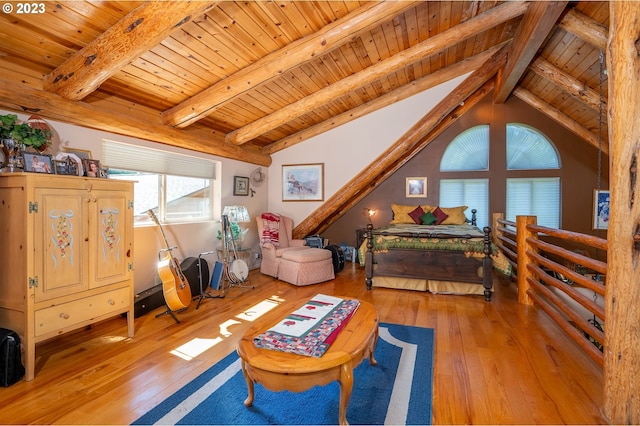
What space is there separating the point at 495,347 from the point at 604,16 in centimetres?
310

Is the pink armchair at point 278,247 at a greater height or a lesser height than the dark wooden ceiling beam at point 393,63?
lesser

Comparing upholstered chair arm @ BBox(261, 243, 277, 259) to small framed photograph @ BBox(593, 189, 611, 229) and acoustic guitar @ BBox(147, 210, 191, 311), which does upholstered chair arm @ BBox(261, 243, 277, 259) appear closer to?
acoustic guitar @ BBox(147, 210, 191, 311)

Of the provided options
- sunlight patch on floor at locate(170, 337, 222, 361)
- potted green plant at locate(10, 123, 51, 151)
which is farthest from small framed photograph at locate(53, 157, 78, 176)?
sunlight patch on floor at locate(170, 337, 222, 361)

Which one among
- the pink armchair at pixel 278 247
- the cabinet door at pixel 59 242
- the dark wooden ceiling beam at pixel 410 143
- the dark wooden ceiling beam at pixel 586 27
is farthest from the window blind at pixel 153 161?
the dark wooden ceiling beam at pixel 586 27

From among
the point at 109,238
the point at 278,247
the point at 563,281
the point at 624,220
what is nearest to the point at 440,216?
the point at 563,281

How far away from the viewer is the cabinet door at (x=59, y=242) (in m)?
2.00


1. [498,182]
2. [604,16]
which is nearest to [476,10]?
[604,16]

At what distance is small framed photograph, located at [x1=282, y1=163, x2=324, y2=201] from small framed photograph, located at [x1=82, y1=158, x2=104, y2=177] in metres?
3.29

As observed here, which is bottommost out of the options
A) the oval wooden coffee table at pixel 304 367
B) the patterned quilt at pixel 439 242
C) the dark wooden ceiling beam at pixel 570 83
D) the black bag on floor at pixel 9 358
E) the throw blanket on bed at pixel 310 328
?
the black bag on floor at pixel 9 358

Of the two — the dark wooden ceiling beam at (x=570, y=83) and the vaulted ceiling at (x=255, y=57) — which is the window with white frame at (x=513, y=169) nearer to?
the vaulted ceiling at (x=255, y=57)

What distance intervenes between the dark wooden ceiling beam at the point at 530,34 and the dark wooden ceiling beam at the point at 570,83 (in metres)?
0.34

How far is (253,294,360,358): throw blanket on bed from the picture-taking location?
1.57 metres

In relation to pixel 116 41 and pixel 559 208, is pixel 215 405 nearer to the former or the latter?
pixel 116 41

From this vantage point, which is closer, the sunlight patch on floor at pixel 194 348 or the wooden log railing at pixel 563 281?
the wooden log railing at pixel 563 281
